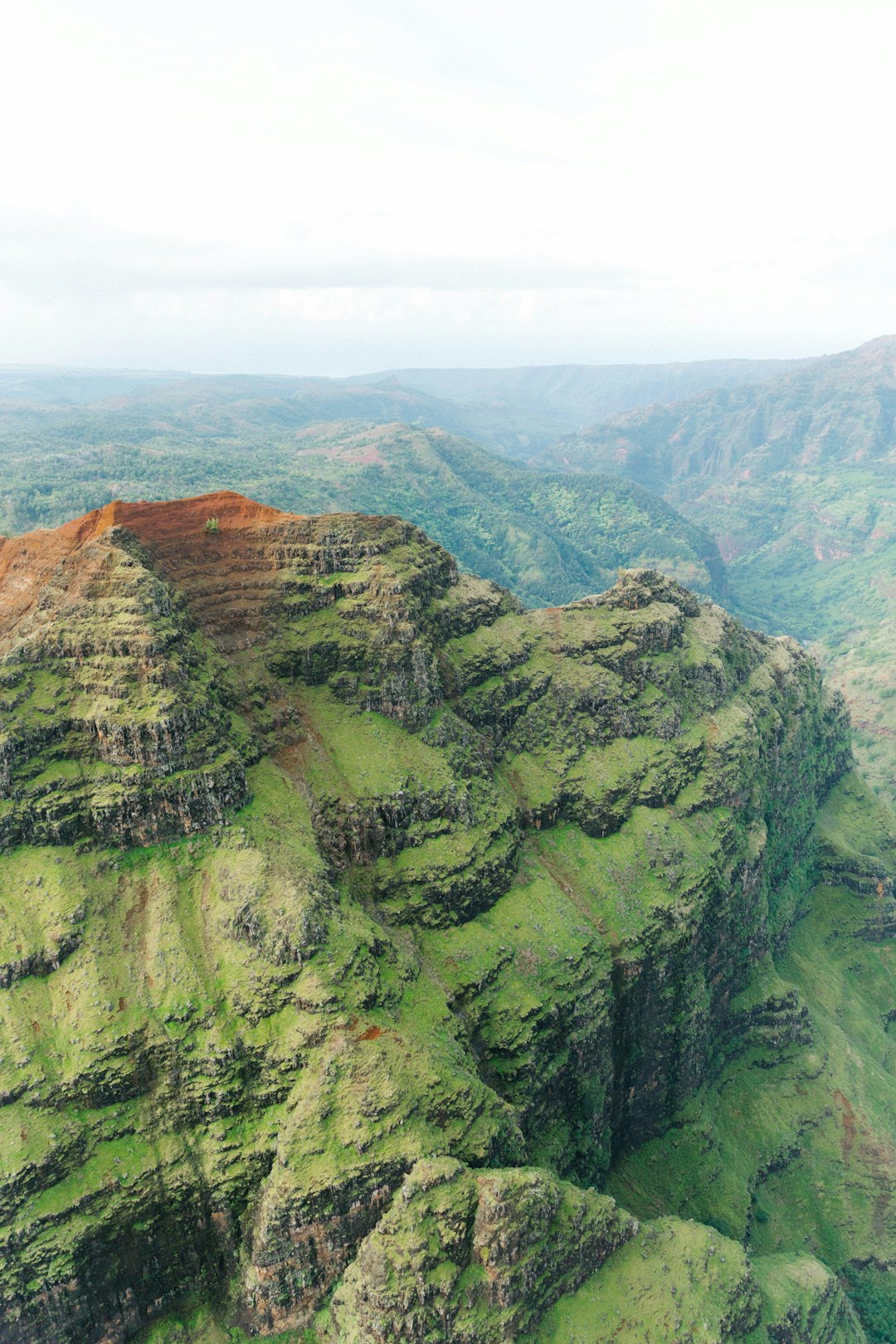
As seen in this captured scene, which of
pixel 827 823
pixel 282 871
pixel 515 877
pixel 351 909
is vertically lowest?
pixel 827 823

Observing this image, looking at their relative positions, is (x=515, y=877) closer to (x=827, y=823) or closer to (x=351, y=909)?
Answer: (x=351, y=909)

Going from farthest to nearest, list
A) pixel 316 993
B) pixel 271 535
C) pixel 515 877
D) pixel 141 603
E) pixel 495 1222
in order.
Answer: pixel 271 535
pixel 515 877
pixel 141 603
pixel 316 993
pixel 495 1222

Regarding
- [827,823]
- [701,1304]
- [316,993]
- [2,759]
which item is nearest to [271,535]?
[2,759]

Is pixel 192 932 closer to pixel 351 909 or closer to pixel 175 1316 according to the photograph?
pixel 351 909

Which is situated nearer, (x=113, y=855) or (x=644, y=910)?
(x=113, y=855)

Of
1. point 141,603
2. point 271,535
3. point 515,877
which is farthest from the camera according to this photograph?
point 271,535

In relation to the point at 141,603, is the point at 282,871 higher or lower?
lower
